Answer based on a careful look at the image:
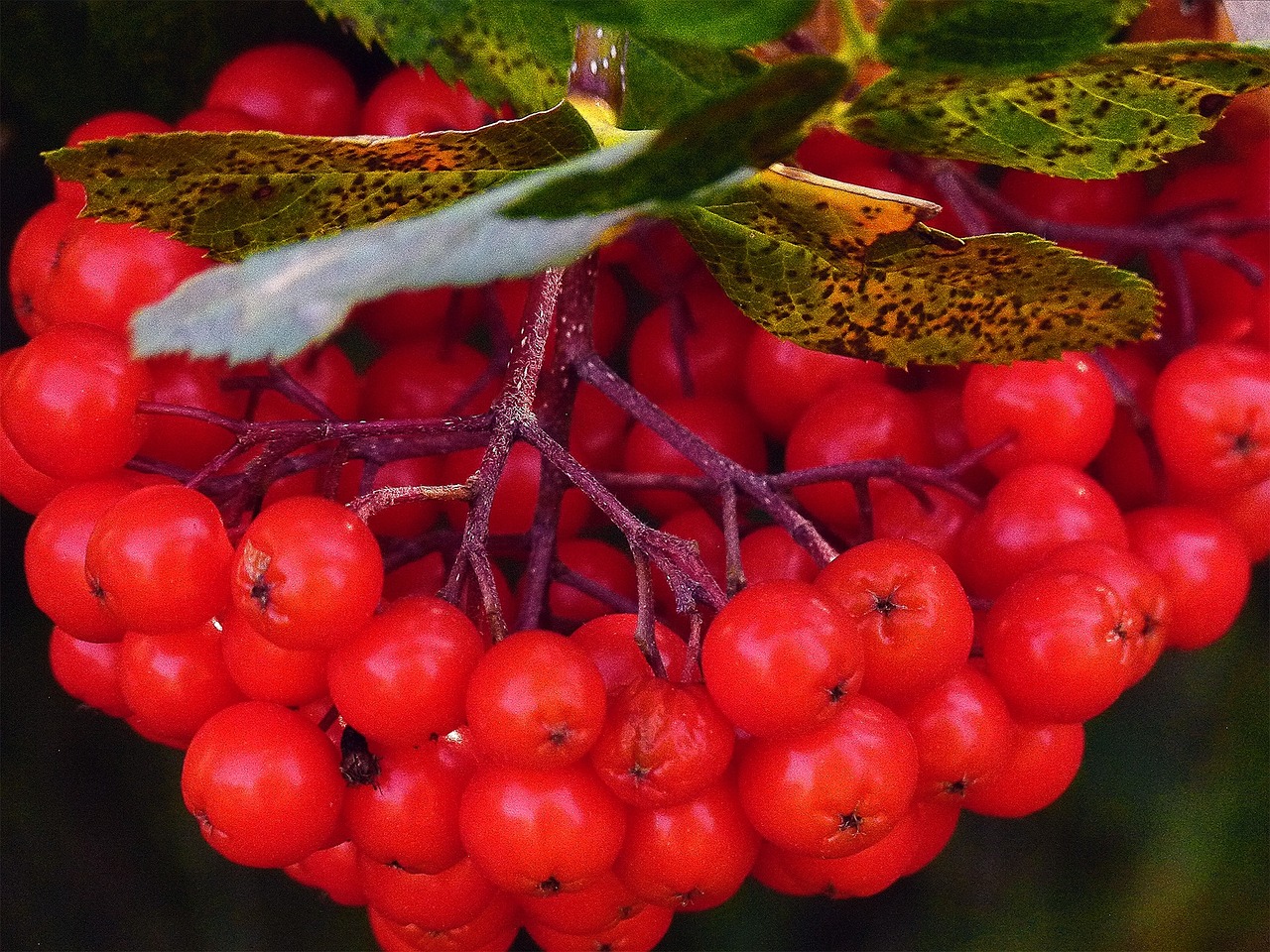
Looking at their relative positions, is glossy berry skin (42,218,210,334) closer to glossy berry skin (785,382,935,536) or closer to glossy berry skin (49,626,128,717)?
glossy berry skin (49,626,128,717)

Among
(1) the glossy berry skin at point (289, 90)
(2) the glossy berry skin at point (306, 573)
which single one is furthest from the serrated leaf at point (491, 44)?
(2) the glossy berry skin at point (306, 573)

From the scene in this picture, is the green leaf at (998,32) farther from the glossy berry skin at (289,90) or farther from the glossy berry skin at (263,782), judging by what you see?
the glossy berry skin at (289,90)

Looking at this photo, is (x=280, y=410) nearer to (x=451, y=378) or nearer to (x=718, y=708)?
(x=451, y=378)

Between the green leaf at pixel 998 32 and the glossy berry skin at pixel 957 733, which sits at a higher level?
the green leaf at pixel 998 32

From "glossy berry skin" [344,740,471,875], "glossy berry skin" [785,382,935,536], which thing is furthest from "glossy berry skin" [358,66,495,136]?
"glossy berry skin" [344,740,471,875]

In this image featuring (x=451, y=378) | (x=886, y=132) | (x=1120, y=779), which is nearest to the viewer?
(x=886, y=132)

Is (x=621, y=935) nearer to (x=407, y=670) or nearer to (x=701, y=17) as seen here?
(x=407, y=670)

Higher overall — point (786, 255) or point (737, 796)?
point (786, 255)

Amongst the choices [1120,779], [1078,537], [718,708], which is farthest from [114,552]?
[1120,779]
